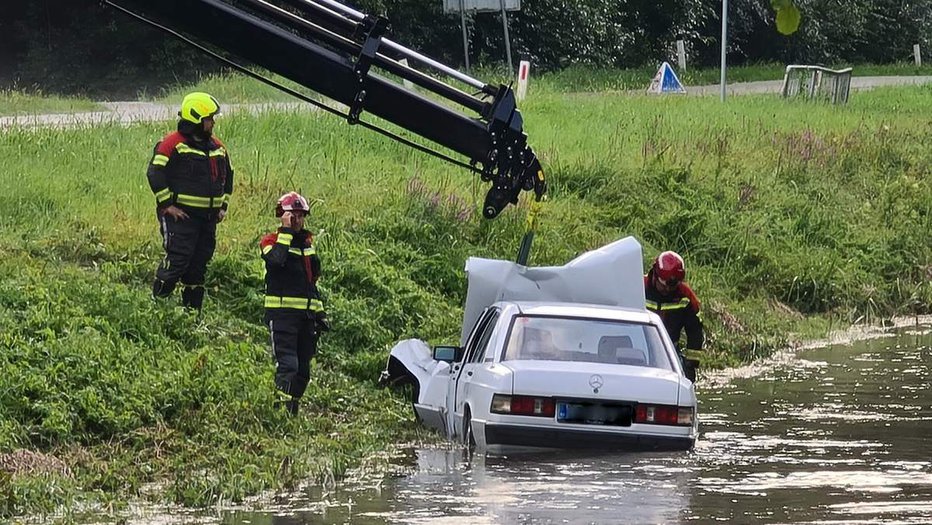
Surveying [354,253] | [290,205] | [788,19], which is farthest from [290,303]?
[788,19]

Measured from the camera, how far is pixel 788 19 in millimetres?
5746

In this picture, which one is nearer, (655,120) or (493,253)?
(493,253)

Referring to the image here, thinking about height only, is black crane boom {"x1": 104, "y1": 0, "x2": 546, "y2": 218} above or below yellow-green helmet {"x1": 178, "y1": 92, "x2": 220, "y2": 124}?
above

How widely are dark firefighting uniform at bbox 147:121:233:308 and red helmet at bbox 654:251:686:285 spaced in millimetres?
3831

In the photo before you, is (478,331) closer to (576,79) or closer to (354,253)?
(354,253)

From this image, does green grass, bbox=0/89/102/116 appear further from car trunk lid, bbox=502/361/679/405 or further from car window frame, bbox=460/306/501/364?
car trunk lid, bbox=502/361/679/405

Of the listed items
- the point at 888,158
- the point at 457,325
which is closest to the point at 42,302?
the point at 457,325

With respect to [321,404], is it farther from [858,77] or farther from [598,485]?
[858,77]

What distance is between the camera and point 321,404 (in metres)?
14.7

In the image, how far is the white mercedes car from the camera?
39.5 feet

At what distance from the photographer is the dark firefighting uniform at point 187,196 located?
14.9 meters

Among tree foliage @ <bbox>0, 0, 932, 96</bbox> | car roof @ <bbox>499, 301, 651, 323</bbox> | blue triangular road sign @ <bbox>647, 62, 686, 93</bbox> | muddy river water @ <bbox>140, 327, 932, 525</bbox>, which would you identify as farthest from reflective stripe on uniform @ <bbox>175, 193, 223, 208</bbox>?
blue triangular road sign @ <bbox>647, 62, 686, 93</bbox>

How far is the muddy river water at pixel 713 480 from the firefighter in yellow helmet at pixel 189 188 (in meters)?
A: 3.24

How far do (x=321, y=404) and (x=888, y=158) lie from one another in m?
16.7
